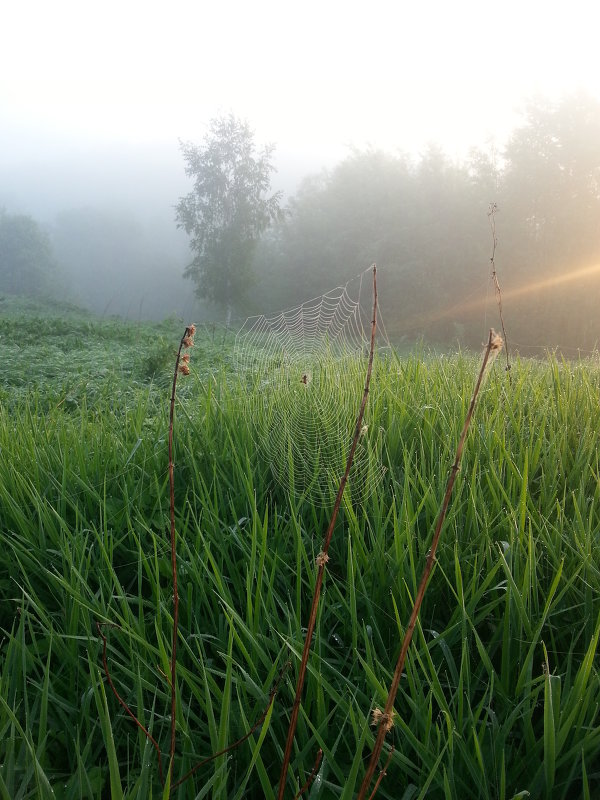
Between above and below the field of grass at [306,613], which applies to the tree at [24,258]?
above

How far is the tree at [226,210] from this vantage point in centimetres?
4000

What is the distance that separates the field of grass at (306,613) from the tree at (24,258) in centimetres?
6420

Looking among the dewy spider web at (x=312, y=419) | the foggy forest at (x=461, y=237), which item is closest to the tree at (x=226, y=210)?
the foggy forest at (x=461, y=237)

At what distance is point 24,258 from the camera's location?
209 ft

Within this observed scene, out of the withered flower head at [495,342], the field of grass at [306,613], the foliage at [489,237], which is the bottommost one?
the field of grass at [306,613]

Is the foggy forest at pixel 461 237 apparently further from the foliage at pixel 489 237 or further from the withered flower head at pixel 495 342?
the withered flower head at pixel 495 342

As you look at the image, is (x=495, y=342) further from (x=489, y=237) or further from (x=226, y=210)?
(x=226, y=210)

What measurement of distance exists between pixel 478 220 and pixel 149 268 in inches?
2399

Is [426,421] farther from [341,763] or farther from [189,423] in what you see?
[341,763]

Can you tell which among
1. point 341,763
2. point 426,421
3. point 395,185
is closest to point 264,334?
point 426,421

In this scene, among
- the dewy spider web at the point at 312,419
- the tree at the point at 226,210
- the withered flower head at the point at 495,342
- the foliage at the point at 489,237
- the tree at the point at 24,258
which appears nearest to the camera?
the withered flower head at the point at 495,342

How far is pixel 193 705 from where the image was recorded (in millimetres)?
1444

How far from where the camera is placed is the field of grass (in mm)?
1204

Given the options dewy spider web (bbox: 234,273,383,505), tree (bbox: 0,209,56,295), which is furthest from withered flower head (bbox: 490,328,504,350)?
tree (bbox: 0,209,56,295)
